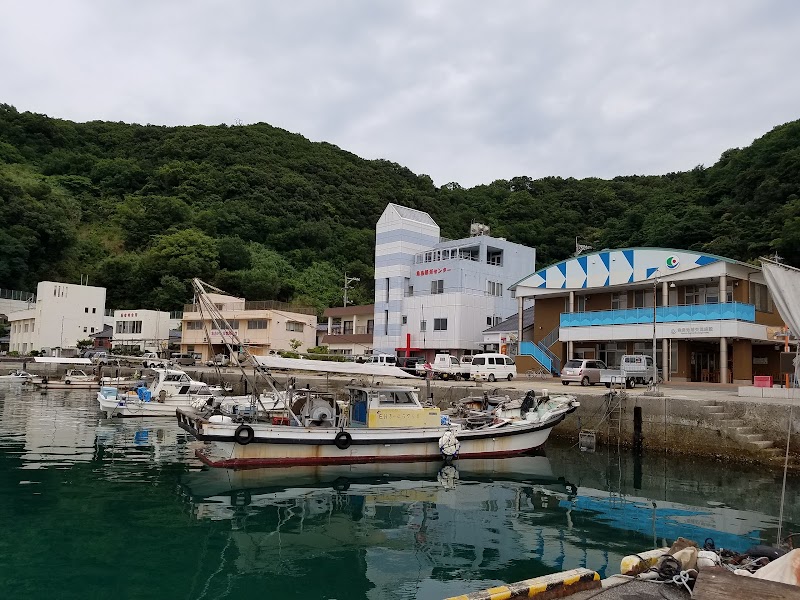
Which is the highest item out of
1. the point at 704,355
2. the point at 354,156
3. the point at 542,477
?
the point at 354,156

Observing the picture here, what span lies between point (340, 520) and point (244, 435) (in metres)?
5.56

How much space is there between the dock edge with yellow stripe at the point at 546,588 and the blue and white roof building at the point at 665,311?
26.3m

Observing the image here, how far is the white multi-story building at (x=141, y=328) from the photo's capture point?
7081 centimetres

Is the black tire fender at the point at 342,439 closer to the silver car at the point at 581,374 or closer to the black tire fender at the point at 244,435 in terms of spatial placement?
the black tire fender at the point at 244,435

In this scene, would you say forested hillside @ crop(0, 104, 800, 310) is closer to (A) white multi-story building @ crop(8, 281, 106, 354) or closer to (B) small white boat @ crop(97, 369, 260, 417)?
(A) white multi-story building @ crop(8, 281, 106, 354)

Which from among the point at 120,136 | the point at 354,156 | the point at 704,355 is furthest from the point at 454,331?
the point at 120,136

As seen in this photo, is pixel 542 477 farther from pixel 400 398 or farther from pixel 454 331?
pixel 454 331

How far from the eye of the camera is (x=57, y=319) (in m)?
70.9

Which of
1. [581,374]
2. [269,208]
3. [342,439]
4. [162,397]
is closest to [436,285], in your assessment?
[581,374]

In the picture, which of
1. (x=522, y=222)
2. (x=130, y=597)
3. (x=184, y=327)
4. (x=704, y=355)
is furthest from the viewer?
(x=522, y=222)

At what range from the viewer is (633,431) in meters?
22.5

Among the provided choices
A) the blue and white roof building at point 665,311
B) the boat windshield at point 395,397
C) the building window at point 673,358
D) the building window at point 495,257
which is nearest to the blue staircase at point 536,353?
the blue and white roof building at point 665,311

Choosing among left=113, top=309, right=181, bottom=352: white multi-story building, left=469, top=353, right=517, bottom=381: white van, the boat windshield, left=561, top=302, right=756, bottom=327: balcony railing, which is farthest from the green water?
left=113, top=309, right=181, bottom=352: white multi-story building

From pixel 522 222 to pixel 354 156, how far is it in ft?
150
